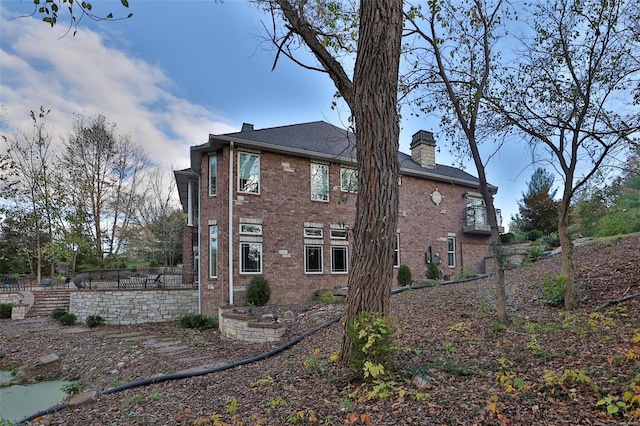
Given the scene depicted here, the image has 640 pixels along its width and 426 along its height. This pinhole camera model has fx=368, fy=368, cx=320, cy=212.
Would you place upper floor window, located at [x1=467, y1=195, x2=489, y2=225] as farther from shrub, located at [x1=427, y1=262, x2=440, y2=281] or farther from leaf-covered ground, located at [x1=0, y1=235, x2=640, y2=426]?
leaf-covered ground, located at [x1=0, y1=235, x2=640, y2=426]

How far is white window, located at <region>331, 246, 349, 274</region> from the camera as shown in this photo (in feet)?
43.6

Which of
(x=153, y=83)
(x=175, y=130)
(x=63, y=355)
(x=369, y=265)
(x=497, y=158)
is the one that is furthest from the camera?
(x=175, y=130)

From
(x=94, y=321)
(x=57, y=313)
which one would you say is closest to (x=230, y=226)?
(x=94, y=321)

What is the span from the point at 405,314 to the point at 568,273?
271 centimetres

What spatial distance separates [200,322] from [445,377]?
8590mm

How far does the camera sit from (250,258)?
38.3ft

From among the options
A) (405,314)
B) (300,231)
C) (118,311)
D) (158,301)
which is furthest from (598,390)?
(118,311)

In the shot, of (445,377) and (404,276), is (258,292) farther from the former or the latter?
(445,377)

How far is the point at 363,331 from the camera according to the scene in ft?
11.9

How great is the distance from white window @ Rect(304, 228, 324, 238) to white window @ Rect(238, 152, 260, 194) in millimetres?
2220

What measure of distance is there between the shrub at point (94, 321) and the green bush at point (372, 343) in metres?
11.5

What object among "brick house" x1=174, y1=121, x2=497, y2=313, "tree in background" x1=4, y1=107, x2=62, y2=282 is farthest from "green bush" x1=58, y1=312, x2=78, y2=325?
"tree in background" x1=4, y1=107, x2=62, y2=282

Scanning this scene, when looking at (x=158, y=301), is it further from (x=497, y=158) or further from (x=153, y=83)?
(x=497, y=158)

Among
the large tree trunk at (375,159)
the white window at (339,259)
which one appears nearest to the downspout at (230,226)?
the white window at (339,259)
